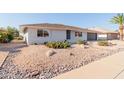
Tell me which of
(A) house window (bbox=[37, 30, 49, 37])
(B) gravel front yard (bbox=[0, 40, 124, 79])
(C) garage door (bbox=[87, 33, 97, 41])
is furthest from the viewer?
(C) garage door (bbox=[87, 33, 97, 41])

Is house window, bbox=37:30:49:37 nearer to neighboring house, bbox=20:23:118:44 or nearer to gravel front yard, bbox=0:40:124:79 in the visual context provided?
neighboring house, bbox=20:23:118:44

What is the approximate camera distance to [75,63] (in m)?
9.98

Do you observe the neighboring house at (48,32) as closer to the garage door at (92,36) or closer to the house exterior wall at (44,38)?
the house exterior wall at (44,38)

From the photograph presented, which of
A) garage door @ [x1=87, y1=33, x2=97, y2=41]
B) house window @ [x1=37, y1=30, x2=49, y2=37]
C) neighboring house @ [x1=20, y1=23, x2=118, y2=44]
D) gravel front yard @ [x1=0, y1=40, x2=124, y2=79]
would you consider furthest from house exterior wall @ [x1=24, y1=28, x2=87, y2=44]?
gravel front yard @ [x1=0, y1=40, x2=124, y2=79]

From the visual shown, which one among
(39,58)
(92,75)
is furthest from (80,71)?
(39,58)

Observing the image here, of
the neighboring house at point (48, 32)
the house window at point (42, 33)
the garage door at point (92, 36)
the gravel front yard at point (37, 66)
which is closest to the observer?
the gravel front yard at point (37, 66)

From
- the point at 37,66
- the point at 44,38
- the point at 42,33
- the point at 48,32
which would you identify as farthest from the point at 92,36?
the point at 37,66

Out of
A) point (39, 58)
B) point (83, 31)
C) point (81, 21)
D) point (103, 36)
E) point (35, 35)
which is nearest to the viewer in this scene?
point (39, 58)

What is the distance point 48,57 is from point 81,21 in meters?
6.41

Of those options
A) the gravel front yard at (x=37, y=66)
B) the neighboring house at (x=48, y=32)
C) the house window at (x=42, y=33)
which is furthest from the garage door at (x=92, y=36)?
the gravel front yard at (x=37, y=66)

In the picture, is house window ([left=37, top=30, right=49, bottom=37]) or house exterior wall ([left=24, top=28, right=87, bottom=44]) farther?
house window ([left=37, top=30, right=49, bottom=37])

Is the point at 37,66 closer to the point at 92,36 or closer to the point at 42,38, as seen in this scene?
the point at 42,38
